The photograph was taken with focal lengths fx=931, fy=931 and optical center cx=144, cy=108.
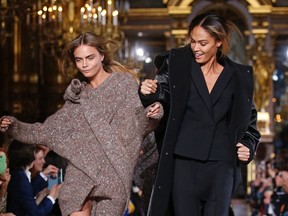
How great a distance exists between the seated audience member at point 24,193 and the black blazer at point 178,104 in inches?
62.0

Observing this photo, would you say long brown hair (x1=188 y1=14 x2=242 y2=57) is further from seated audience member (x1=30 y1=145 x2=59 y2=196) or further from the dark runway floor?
the dark runway floor

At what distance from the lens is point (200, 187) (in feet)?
16.3

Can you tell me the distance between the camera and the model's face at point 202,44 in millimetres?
5070

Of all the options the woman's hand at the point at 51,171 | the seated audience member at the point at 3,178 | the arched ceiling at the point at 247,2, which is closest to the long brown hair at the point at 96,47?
the seated audience member at the point at 3,178

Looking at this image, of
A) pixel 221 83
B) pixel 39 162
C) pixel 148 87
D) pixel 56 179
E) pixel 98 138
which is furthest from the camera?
pixel 56 179

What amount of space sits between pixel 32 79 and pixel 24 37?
126 centimetres

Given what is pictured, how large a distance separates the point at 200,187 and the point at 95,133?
720 mm

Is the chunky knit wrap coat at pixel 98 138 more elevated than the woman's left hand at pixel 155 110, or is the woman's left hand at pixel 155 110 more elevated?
the woman's left hand at pixel 155 110

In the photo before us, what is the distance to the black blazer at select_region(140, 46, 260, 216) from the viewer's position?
16.3 ft

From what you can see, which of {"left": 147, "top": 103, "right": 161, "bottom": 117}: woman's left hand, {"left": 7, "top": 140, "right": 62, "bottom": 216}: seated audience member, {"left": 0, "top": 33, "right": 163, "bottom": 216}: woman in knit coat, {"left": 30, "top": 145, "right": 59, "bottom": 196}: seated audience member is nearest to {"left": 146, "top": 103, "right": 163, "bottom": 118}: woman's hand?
{"left": 147, "top": 103, "right": 161, "bottom": 117}: woman's left hand

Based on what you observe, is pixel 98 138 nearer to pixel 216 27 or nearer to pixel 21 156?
pixel 216 27

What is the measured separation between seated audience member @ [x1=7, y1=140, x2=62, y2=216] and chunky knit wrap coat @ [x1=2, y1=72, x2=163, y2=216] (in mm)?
1085

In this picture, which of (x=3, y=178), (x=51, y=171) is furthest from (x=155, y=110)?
(x=51, y=171)

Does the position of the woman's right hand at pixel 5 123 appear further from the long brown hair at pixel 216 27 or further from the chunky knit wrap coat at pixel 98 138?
the long brown hair at pixel 216 27
